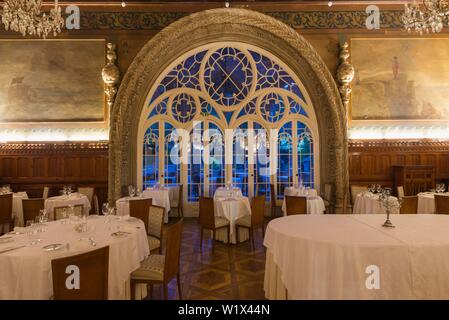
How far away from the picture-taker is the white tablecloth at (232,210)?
5289mm

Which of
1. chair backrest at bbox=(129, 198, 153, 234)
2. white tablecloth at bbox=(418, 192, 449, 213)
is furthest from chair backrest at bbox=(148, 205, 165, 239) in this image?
white tablecloth at bbox=(418, 192, 449, 213)

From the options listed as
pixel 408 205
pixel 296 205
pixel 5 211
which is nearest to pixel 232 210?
pixel 296 205

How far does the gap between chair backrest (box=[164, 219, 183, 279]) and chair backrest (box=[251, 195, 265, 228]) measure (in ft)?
7.09

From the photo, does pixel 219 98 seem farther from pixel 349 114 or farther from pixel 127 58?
pixel 349 114

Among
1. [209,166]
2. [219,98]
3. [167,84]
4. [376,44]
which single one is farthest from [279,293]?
[376,44]

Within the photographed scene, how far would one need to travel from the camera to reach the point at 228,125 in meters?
7.89

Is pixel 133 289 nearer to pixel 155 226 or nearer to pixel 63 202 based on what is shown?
pixel 155 226

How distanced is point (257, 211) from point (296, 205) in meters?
0.74

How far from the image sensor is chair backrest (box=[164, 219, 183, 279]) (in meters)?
2.80

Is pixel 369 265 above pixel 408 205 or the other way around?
the other way around

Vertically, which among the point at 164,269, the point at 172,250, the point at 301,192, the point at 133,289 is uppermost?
the point at 301,192

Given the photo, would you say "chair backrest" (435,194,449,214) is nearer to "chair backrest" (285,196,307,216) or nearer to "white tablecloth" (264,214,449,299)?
"chair backrest" (285,196,307,216)

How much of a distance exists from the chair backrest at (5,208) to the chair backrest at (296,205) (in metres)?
5.37

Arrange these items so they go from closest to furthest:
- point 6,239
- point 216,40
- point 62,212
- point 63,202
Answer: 1. point 6,239
2. point 62,212
3. point 63,202
4. point 216,40
